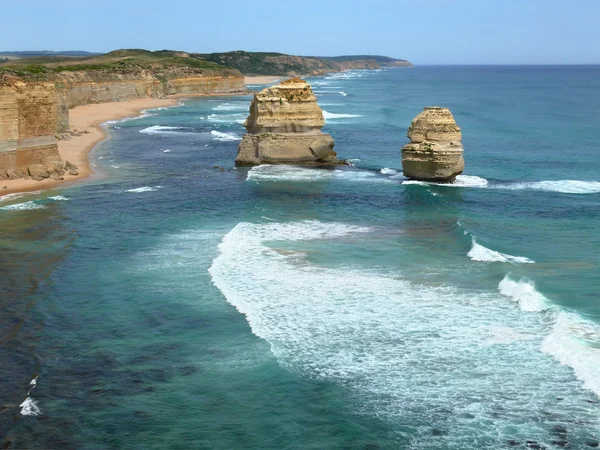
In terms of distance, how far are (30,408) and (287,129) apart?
100ft

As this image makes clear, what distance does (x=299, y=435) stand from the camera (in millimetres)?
13938

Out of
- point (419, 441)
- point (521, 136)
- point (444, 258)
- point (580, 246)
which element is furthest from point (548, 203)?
point (521, 136)

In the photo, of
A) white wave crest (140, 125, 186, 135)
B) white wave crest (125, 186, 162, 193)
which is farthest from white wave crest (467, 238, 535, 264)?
white wave crest (140, 125, 186, 135)

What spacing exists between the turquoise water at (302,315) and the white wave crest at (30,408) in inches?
1.6

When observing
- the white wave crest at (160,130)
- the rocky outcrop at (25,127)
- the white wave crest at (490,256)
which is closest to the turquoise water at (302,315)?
the white wave crest at (490,256)

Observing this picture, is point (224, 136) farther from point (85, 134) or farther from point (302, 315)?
point (302, 315)

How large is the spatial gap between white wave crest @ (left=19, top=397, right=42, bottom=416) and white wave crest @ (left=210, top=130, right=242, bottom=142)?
48036 millimetres

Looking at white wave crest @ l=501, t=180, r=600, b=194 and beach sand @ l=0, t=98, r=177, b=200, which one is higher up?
beach sand @ l=0, t=98, r=177, b=200

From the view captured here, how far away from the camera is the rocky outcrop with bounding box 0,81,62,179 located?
37.8 meters

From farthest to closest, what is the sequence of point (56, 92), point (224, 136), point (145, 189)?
point (224, 136) → point (56, 92) → point (145, 189)

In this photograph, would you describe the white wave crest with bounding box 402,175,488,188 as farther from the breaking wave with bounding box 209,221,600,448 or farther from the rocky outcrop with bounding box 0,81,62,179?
the rocky outcrop with bounding box 0,81,62,179

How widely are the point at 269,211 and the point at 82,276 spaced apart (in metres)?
11.0

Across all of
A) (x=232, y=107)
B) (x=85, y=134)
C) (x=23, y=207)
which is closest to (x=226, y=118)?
(x=232, y=107)

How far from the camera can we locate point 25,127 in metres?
39.2
